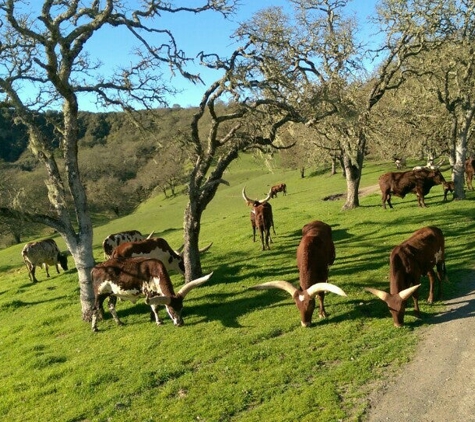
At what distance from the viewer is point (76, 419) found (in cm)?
841

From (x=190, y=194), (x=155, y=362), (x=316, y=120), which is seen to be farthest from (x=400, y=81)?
(x=155, y=362)

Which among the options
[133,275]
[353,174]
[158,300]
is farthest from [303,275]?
[353,174]

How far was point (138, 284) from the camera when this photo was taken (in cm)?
1241

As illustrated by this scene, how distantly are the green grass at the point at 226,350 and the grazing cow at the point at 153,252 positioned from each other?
0.68m

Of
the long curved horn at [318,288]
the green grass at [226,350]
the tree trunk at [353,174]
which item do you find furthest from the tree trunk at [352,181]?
the long curved horn at [318,288]

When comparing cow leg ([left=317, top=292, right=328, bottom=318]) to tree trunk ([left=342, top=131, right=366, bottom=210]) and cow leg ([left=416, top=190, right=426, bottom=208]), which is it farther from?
cow leg ([left=416, top=190, right=426, bottom=208])

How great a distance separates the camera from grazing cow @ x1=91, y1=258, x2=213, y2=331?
12016 mm

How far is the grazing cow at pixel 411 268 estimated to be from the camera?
9906 millimetres

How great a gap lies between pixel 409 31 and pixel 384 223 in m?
8.86

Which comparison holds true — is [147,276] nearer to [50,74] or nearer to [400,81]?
[50,74]

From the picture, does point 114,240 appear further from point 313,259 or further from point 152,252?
point 313,259

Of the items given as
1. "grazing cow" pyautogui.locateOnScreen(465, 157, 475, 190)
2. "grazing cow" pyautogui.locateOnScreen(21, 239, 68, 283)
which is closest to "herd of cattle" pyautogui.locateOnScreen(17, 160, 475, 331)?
"grazing cow" pyautogui.locateOnScreen(21, 239, 68, 283)

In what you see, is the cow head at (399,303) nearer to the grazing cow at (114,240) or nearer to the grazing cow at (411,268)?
the grazing cow at (411,268)

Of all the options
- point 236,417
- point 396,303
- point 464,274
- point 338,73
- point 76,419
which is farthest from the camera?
point 338,73
